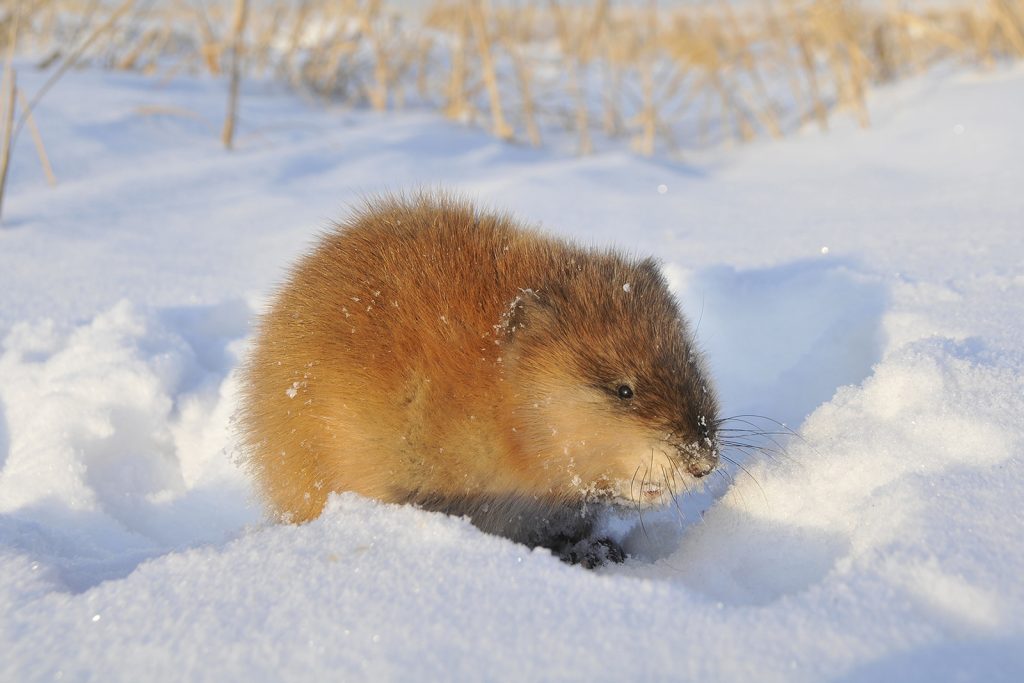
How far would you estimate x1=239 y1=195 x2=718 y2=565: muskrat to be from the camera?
231 centimetres

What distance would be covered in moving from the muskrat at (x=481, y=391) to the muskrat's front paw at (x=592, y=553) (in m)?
0.14

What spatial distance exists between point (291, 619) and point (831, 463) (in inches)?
52.4

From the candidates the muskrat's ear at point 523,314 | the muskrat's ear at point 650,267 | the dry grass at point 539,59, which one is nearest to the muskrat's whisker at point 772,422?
the muskrat's ear at point 650,267

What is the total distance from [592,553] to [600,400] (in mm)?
518

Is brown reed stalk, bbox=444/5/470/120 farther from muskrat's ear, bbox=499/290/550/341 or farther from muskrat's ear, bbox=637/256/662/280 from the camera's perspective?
muskrat's ear, bbox=499/290/550/341

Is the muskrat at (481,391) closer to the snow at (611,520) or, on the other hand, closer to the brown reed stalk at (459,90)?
the snow at (611,520)

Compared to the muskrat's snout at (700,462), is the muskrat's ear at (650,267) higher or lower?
higher

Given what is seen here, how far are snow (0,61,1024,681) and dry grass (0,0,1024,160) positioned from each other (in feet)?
3.91

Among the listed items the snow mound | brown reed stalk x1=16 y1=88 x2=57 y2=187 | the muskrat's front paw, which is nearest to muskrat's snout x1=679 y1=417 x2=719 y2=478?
the muskrat's front paw

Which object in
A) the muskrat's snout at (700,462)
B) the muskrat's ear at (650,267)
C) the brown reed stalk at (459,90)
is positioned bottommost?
the brown reed stalk at (459,90)

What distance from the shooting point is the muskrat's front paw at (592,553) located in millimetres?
2557

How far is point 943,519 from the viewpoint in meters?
1.78

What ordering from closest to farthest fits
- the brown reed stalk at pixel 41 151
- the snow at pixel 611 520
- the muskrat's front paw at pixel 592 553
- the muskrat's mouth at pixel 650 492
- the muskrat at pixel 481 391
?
the snow at pixel 611 520 → the muskrat at pixel 481 391 → the muskrat's mouth at pixel 650 492 → the muskrat's front paw at pixel 592 553 → the brown reed stalk at pixel 41 151

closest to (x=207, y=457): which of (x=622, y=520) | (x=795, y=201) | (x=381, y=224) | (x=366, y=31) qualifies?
(x=381, y=224)
